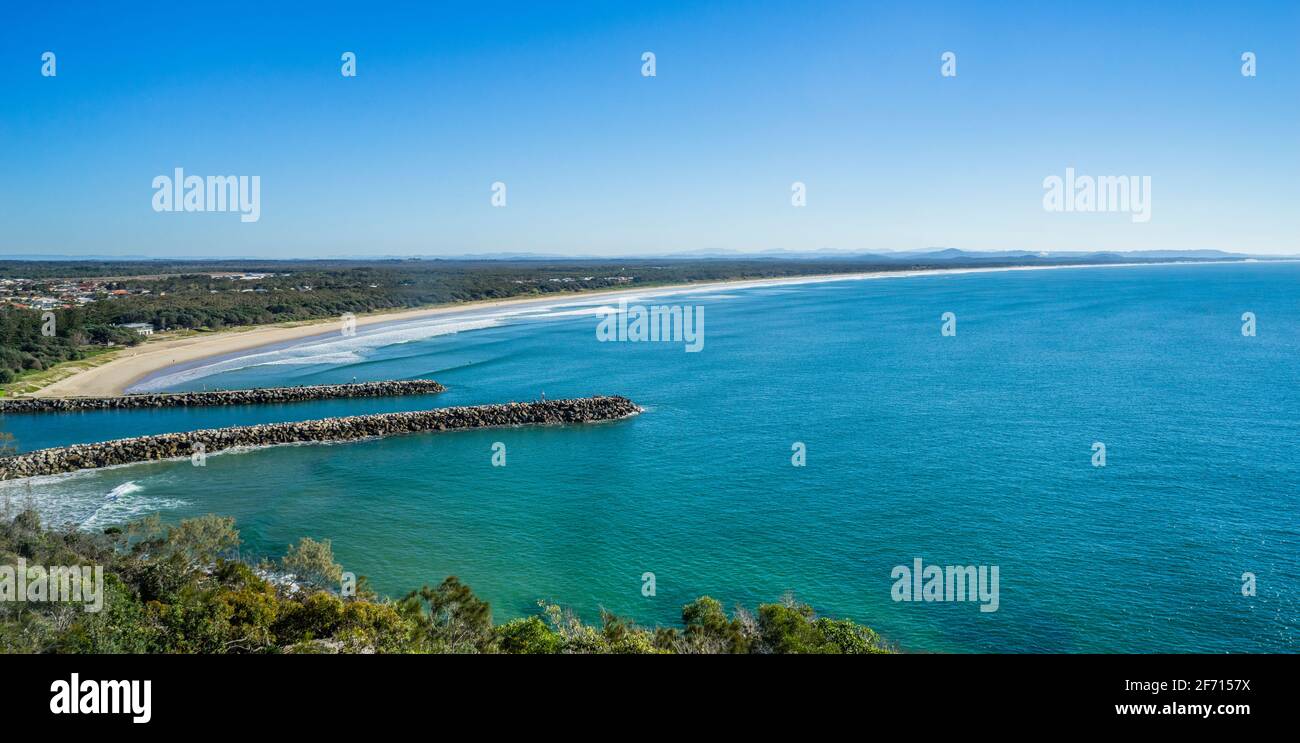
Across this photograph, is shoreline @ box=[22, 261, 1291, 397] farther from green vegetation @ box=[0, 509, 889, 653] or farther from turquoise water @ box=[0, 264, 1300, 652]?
green vegetation @ box=[0, 509, 889, 653]

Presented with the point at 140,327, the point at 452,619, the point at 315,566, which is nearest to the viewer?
the point at 452,619

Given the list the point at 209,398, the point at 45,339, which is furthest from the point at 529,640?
the point at 45,339

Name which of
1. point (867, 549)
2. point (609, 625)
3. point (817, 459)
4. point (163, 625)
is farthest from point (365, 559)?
point (817, 459)

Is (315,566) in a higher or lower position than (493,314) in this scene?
lower

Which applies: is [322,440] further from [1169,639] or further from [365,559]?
[1169,639]

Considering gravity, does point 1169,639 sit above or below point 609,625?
below

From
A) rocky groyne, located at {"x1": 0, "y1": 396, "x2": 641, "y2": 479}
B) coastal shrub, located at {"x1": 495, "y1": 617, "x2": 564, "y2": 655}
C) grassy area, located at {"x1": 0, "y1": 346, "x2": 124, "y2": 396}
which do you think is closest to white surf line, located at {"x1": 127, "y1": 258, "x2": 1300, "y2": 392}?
grassy area, located at {"x1": 0, "y1": 346, "x2": 124, "y2": 396}
